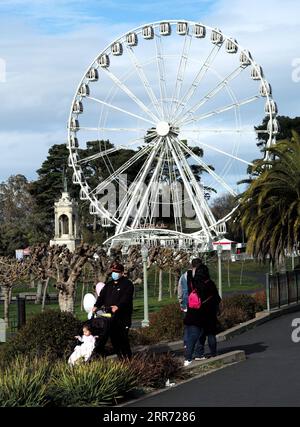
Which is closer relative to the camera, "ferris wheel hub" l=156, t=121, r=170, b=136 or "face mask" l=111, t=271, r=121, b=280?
"face mask" l=111, t=271, r=121, b=280

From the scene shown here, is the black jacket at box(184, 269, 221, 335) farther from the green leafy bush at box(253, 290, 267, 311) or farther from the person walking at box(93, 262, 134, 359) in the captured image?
the green leafy bush at box(253, 290, 267, 311)

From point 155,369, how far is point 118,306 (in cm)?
125

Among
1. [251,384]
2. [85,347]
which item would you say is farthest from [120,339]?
[251,384]

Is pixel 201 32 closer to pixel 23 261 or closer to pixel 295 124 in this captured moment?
pixel 23 261

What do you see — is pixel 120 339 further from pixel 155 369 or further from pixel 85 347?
pixel 155 369

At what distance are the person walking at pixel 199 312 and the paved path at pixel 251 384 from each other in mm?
718

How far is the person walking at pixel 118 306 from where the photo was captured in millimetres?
13203

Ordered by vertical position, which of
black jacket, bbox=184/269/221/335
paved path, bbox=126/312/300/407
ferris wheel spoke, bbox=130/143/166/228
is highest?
ferris wheel spoke, bbox=130/143/166/228

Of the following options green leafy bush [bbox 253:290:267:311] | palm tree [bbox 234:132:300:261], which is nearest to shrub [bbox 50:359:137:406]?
green leafy bush [bbox 253:290:267:311]

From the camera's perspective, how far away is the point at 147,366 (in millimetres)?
12250

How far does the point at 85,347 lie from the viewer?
41.4ft

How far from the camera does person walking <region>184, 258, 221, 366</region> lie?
14555 millimetres
